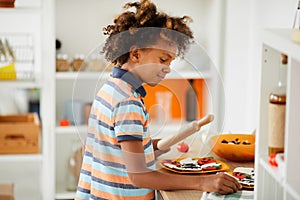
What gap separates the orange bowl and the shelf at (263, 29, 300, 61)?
2.03 ft

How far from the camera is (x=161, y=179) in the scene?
1.83 m

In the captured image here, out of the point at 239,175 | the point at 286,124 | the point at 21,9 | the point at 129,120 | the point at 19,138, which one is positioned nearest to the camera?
the point at 286,124

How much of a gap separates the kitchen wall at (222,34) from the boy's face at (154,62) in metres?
1.46

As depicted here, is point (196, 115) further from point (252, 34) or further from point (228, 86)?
point (252, 34)

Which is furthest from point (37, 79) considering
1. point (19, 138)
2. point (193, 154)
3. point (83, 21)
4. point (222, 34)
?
point (193, 154)

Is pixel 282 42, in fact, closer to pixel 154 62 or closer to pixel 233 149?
pixel 154 62

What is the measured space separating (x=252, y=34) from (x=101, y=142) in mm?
1673

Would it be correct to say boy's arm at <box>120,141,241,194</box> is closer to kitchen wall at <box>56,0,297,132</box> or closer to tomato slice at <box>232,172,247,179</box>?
tomato slice at <box>232,172,247,179</box>

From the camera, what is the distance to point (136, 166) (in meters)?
1.78

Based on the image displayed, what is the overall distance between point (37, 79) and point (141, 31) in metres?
1.64

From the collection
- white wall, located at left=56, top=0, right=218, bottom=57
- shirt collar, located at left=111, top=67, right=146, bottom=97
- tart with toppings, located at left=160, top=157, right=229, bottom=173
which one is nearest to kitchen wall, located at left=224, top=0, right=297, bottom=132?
white wall, located at left=56, top=0, right=218, bottom=57

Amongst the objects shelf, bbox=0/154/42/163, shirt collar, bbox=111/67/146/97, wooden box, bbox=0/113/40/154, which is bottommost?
shelf, bbox=0/154/42/163

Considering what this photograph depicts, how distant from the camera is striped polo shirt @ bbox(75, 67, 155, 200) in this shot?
1.79 m

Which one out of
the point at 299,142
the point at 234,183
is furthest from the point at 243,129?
the point at 299,142
